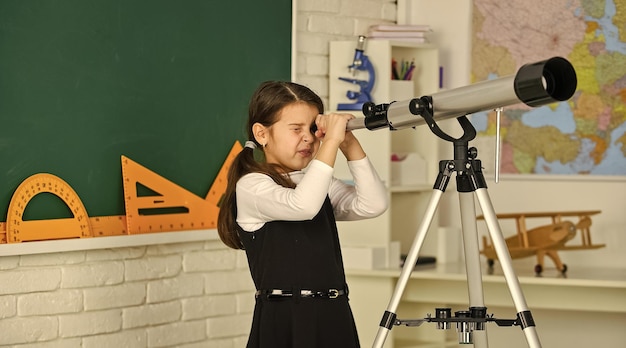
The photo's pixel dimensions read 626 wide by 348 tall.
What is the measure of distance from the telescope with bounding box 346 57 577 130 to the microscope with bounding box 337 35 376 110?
1.49m

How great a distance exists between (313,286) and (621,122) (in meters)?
1.85

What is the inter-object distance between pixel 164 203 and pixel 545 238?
132cm

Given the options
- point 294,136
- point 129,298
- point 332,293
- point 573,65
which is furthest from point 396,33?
point 332,293

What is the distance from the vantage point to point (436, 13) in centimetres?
396

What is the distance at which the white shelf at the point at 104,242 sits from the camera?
265 centimetres

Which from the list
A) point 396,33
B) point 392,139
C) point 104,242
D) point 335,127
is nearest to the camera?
point 335,127

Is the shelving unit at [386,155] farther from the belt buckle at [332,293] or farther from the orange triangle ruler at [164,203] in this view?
the belt buckle at [332,293]

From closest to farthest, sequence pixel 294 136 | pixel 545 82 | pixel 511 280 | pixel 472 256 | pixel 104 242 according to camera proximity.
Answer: pixel 545 82
pixel 511 280
pixel 472 256
pixel 294 136
pixel 104 242

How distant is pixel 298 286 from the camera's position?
7.24 feet

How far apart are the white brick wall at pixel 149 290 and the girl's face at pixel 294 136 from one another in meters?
0.82

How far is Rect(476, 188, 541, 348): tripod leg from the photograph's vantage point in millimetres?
1909

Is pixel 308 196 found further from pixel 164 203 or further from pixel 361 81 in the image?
pixel 361 81

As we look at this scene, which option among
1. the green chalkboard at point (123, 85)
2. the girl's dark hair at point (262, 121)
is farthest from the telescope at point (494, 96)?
the green chalkboard at point (123, 85)

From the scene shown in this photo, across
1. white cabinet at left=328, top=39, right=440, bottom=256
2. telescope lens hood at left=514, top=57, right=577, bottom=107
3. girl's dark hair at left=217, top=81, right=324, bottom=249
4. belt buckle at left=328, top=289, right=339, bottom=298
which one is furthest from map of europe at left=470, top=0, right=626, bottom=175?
telescope lens hood at left=514, top=57, right=577, bottom=107
